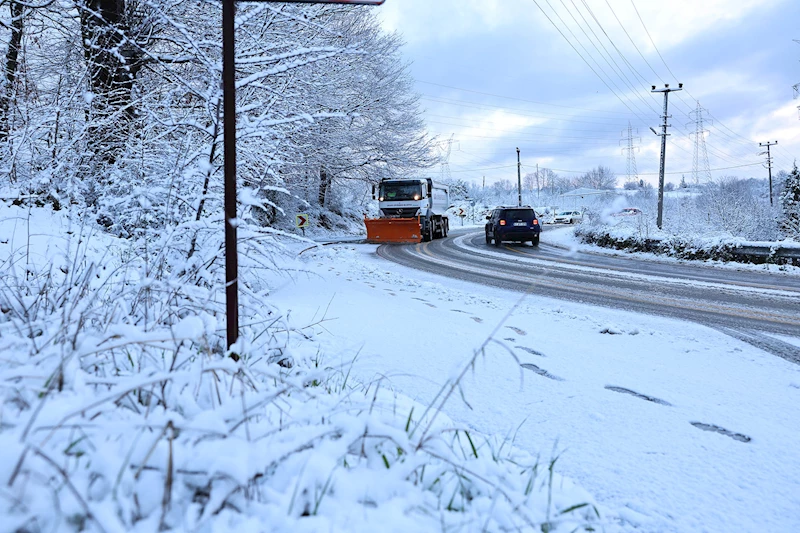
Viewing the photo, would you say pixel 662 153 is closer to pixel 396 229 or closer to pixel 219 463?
pixel 396 229

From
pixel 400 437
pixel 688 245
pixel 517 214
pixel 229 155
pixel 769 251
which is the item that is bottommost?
pixel 400 437

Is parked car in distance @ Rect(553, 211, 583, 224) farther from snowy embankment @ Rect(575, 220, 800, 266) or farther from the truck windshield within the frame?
the truck windshield

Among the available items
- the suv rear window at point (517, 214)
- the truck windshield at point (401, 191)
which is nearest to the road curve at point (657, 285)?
the suv rear window at point (517, 214)

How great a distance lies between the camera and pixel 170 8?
7672 millimetres

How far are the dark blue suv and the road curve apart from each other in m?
3.72

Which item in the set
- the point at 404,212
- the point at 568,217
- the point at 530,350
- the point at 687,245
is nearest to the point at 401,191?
the point at 404,212

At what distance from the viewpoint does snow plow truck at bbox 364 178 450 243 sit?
887 inches

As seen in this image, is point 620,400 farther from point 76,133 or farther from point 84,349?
point 76,133

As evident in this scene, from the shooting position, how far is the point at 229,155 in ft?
7.65

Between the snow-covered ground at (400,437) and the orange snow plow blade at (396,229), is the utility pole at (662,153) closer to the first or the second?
the orange snow plow blade at (396,229)

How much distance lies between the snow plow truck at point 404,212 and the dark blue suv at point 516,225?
3.68m

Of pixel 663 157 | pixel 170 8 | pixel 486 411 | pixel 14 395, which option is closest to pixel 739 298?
pixel 486 411

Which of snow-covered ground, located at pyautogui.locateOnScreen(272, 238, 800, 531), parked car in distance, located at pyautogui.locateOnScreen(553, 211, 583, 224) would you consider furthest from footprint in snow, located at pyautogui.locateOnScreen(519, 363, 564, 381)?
parked car in distance, located at pyautogui.locateOnScreen(553, 211, 583, 224)

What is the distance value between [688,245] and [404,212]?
1224 cm
